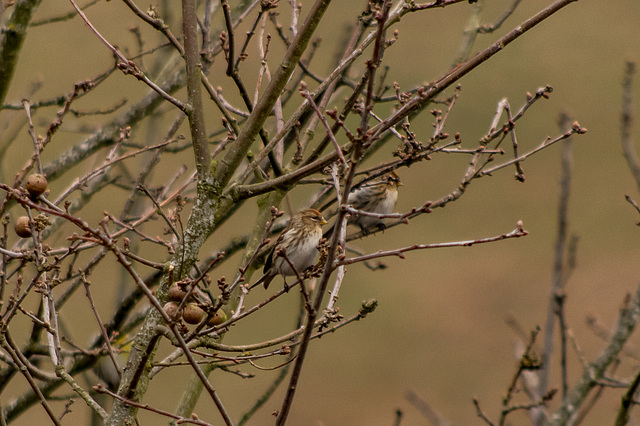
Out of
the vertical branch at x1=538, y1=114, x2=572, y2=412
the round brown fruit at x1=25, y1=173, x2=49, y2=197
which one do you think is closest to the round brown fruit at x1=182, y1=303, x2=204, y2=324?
the round brown fruit at x1=25, y1=173, x2=49, y2=197

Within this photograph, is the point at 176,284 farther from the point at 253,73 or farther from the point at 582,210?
the point at 582,210

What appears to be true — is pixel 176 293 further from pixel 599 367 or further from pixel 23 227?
pixel 599 367

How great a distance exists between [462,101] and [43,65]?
7224 millimetres

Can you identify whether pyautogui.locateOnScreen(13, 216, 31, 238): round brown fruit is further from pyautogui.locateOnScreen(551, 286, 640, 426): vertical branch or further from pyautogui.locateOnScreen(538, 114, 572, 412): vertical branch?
pyautogui.locateOnScreen(538, 114, 572, 412): vertical branch

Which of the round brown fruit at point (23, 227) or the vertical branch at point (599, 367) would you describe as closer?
the round brown fruit at point (23, 227)

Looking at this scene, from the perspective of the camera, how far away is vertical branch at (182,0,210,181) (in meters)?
2.42

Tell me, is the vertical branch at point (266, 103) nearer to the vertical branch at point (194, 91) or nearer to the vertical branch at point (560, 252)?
the vertical branch at point (194, 91)

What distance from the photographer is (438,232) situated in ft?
40.6

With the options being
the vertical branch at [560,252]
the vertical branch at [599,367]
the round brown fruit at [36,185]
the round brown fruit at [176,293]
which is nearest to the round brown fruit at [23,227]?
the round brown fruit at [36,185]

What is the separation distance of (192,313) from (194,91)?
73 centimetres

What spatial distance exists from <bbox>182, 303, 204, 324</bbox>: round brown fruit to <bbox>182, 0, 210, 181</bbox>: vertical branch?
0.42m

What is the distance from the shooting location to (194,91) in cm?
244

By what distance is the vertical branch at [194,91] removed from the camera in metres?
2.42

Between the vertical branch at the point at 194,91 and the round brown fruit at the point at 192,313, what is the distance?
423 mm
